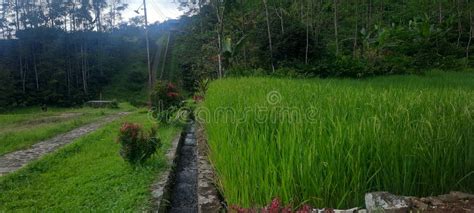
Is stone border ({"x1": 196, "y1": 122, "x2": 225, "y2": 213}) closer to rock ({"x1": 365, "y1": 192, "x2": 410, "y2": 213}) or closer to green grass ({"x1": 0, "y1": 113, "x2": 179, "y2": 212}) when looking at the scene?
green grass ({"x1": 0, "y1": 113, "x2": 179, "y2": 212})

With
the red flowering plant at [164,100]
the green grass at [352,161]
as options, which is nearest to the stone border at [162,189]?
the green grass at [352,161]

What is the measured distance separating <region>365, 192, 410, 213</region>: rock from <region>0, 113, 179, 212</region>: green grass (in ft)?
7.26

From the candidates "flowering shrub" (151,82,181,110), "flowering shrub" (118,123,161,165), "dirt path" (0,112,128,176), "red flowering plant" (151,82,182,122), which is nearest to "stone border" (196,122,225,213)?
"flowering shrub" (118,123,161,165)

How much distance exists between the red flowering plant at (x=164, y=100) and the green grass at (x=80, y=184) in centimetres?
350

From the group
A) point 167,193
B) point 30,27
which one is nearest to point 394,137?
point 167,193

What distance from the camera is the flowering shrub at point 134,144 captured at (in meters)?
4.75

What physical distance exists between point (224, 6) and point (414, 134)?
1025cm

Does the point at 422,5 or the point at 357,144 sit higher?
the point at 422,5

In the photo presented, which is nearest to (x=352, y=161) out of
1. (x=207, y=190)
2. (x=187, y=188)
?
(x=207, y=190)

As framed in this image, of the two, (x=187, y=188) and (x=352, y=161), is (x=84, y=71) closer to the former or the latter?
(x=187, y=188)

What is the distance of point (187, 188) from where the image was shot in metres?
4.42

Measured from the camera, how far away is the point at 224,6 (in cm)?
1176

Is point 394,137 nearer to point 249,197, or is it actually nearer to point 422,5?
point 249,197

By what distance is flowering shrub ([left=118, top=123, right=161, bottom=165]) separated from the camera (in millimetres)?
4746
